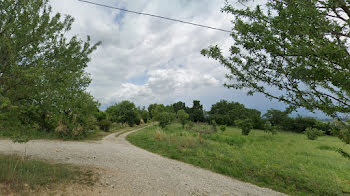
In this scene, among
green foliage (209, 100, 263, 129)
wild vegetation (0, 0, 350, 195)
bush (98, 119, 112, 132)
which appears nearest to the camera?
wild vegetation (0, 0, 350, 195)

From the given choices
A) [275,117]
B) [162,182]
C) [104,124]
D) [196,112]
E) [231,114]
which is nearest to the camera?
[162,182]

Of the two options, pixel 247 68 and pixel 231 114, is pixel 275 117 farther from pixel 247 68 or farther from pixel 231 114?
pixel 247 68

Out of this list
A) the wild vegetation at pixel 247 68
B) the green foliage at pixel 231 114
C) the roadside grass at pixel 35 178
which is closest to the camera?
the wild vegetation at pixel 247 68

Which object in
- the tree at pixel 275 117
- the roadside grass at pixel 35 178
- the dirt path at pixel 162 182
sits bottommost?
the dirt path at pixel 162 182

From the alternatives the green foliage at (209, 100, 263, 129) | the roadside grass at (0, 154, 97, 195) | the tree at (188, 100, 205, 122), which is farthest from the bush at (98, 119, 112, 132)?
the tree at (188, 100, 205, 122)

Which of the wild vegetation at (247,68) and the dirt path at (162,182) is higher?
the wild vegetation at (247,68)

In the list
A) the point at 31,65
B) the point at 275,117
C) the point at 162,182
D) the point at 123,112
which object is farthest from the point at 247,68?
the point at 275,117

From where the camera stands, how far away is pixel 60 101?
202 inches

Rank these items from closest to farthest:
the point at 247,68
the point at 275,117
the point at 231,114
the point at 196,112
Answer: the point at 247,68
the point at 275,117
the point at 231,114
the point at 196,112

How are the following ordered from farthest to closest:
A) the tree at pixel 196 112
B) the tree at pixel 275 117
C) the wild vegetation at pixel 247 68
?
the tree at pixel 196 112
the tree at pixel 275 117
the wild vegetation at pixel 247 68

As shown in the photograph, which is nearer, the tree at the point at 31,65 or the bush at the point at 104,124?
the tree at the point at 31,65

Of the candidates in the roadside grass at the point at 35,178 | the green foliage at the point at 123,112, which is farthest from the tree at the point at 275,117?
the roadside grass at the point at 35,178

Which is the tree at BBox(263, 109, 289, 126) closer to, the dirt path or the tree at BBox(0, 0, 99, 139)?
the dirt path

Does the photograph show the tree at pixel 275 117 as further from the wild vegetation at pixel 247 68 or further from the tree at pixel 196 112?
the wild vegetation at pixel 247 68
